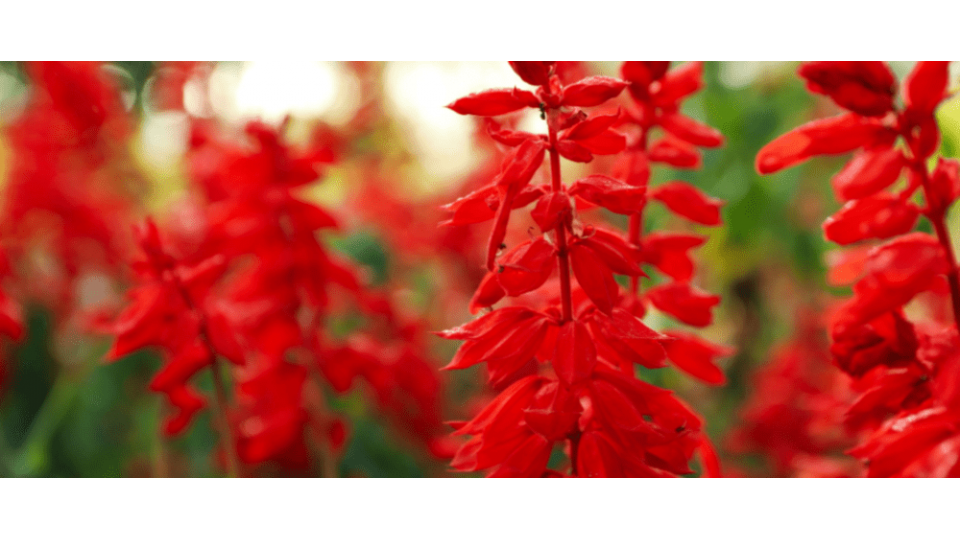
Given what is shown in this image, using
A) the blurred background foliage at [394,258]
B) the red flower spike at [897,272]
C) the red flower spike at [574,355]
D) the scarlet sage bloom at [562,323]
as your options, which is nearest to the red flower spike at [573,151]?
the scarlet sage bloom at [562,323]

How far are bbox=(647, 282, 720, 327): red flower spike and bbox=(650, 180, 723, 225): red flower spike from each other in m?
0.06

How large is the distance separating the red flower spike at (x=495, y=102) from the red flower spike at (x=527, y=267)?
0.09 m

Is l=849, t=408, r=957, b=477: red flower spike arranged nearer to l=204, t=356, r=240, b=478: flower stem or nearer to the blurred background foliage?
the blurred background foliage

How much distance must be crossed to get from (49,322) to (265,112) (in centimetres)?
76

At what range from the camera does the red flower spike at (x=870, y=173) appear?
53 centimetres

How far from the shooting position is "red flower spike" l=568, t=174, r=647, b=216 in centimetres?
49

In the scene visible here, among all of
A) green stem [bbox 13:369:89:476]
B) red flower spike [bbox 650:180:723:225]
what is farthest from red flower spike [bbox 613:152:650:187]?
green stem [bbox 13:369:89:476]

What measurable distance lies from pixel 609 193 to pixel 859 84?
0.69 ft

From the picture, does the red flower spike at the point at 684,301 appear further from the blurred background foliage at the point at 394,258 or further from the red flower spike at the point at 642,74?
the blurred background foliage at the point at 394,258

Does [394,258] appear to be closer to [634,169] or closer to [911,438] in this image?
[634,169]

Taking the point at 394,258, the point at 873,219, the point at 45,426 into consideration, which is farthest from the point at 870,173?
the point at 394,258

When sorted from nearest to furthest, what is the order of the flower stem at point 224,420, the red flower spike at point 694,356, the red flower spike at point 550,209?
the red flower spike at point 550,209
the red flower spike at point 694,356
the flower stem at point 224,420
